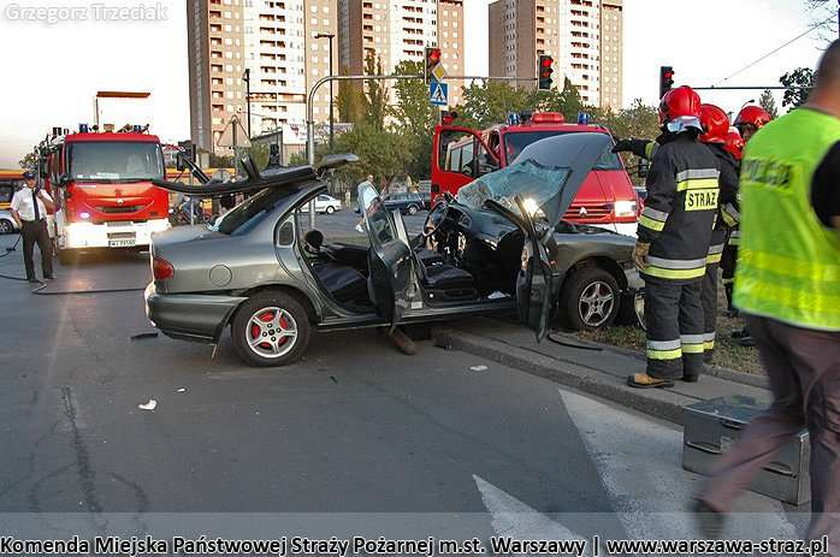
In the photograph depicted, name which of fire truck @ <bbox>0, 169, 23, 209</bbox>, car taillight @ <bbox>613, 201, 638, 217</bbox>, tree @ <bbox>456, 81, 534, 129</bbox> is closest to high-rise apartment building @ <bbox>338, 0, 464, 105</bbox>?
tree @ <bbox>456, 81, 534, 129</bbox>

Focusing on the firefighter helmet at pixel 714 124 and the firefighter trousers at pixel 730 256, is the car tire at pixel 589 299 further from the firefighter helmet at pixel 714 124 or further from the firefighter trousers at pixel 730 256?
the firefighter helmet at pixel 714 124

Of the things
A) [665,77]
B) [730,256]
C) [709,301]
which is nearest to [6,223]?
[665,77]

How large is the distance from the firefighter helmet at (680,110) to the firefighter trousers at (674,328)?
1.08 metres

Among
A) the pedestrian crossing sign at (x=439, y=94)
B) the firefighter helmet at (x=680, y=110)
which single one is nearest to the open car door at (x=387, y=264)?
the firefighter helmet at (x=680, y=110)

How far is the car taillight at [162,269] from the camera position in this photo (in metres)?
6.87

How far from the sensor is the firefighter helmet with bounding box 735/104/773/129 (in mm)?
7672

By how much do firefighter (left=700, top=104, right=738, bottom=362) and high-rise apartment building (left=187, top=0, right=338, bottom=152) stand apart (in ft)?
404

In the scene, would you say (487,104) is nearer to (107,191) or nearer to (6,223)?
(6,223)

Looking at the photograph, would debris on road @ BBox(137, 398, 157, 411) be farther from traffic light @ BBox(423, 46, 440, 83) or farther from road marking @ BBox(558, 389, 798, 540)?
traffic light @ BBox(423, 46, 440, 83)

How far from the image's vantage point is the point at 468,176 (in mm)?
14430

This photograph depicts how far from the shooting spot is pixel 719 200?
6.07 metres

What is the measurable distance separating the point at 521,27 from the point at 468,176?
150 meters

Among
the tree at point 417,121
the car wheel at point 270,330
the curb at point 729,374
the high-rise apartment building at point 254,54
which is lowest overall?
the curb at point 729,374

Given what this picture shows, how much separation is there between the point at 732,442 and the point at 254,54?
138571 millimetres
